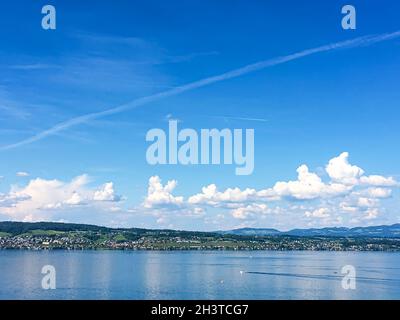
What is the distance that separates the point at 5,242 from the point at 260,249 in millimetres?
67300

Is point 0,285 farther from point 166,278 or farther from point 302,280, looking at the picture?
point 302,280

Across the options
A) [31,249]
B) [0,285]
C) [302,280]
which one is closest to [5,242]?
[31,249]

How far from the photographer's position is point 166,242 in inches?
5655

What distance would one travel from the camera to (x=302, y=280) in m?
57.0

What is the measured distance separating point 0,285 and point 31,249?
84.1 metres

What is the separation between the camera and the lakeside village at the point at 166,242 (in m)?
126

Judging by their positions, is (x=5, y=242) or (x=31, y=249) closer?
(x=5, y=242)

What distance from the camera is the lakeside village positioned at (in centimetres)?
12569
